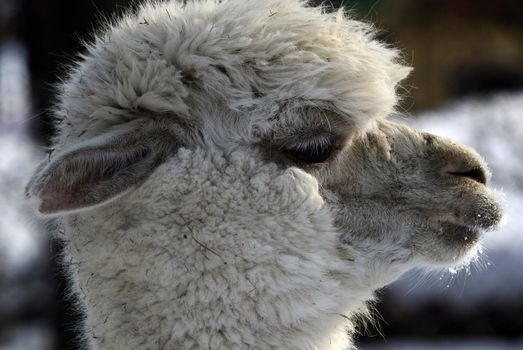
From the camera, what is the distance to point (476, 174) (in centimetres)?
335

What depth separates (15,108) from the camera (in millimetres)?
9141

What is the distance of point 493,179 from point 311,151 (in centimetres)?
455

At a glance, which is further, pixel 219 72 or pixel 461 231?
pixel 461 231

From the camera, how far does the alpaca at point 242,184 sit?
2.88 metres

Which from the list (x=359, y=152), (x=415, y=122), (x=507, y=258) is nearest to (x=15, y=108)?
(x=415, y=122)

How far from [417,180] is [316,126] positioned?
17.0 inches

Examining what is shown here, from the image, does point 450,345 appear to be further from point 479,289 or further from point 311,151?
point 311,151

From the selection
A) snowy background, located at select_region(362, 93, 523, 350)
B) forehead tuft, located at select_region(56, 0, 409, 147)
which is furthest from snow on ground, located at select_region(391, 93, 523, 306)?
forehead tuft, located at select_region(56, 0, 409, 147)

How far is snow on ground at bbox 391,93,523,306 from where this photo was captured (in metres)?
7.52

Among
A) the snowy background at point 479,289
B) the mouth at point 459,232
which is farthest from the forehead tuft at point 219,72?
the snowy background at point 479,289

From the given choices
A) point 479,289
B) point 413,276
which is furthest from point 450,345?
point 413,276

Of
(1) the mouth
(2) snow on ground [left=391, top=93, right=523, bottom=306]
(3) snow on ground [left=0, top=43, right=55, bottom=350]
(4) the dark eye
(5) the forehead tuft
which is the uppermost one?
(5) the forehead tuft

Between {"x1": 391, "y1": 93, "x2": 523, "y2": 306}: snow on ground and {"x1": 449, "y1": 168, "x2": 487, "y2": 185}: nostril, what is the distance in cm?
393

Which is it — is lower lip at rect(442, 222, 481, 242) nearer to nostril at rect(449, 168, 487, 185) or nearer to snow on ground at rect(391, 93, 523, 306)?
nostril at rect(449, 168, 487, 185)
